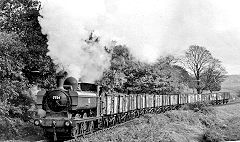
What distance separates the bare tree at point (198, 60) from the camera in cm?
6981

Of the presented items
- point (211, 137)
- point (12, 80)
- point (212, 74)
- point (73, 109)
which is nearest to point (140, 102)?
point (12, 80)

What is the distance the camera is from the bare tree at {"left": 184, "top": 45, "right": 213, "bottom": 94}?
69812 mm

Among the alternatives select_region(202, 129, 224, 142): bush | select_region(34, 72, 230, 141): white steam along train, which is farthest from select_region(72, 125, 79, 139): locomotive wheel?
select_region(202, 129, 224, 142): bush

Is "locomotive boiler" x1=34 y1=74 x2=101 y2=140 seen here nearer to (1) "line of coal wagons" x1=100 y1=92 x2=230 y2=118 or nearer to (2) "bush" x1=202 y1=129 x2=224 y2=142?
(1) "line of coal wagons" x1=100 y1=92 x2=230 y2=118

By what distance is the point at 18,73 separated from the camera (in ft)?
64.8

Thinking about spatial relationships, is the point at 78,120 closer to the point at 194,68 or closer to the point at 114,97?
the point at 114,97

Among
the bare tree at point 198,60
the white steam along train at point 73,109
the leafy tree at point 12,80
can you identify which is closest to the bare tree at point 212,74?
the bare tree at point 198,60

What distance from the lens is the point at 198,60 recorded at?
70.4 metres

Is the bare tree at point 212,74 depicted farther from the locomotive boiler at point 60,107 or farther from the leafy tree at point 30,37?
the locomotive boiler at point 60,107

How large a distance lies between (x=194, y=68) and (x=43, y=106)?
58456 millimetres

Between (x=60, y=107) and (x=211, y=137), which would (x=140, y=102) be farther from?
(x=60, y=107)

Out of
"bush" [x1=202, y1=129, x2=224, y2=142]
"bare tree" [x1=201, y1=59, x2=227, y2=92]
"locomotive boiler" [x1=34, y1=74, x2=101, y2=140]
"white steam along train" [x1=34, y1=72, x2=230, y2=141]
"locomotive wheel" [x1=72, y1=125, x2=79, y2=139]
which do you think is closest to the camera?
"locomotive boiler" [x1=34, y1=74, x2=101, y2=140]

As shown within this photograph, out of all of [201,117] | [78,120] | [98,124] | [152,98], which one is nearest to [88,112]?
[98,124]

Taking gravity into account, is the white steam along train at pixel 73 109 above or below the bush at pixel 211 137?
above
